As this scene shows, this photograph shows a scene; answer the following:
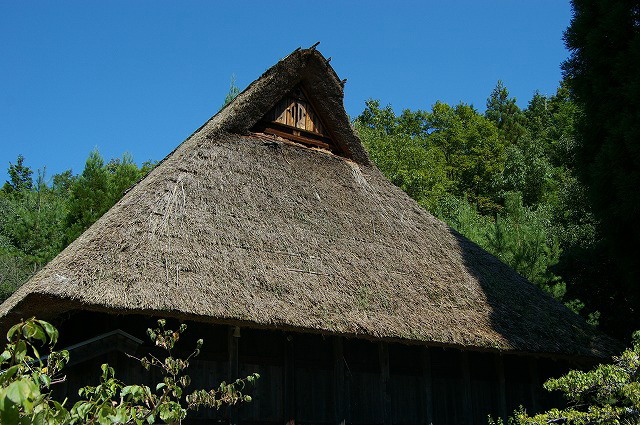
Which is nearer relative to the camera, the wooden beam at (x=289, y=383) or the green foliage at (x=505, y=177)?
the wooden beam at (x=289, y=383)

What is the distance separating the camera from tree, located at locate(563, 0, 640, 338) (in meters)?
10.5

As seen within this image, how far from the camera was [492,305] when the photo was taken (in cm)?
1078

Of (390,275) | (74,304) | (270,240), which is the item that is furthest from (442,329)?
(74,304)

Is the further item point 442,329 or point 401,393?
point 401,393

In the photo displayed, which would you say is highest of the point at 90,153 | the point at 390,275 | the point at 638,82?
the point at 90,153

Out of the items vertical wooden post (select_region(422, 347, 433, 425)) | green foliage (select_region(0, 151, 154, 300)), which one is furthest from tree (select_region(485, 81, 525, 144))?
vertical wooden post (select_region(422, 347, 433, 425))

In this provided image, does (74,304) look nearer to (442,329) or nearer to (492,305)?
(442,329)

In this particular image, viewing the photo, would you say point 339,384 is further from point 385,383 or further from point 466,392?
point 466,392

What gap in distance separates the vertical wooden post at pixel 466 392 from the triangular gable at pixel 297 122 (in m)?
4.97

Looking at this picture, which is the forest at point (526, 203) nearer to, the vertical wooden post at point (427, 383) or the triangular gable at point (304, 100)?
the vertical wooden post at point (427, 383)

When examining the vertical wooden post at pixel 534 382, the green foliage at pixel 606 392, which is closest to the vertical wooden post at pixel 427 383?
the vertical wooden post at pixel 534 382

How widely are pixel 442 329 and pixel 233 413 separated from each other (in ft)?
10.3

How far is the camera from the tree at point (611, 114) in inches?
414

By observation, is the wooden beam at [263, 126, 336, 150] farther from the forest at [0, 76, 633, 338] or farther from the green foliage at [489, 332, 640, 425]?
the green foliage at [489, 332, 640, 425]
